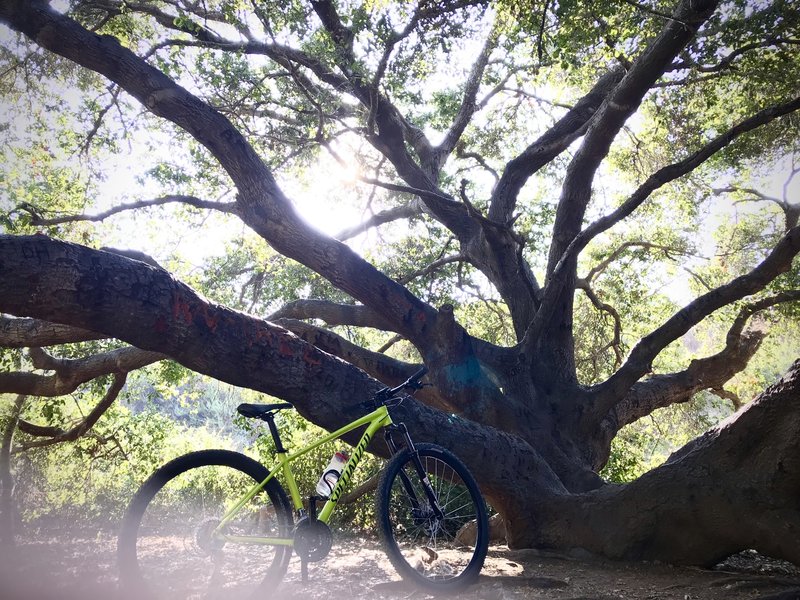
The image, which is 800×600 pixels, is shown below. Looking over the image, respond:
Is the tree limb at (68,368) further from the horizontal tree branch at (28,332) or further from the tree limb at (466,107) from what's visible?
the tree limb at (466,107)

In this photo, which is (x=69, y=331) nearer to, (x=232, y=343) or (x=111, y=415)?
(x=232, y=343)

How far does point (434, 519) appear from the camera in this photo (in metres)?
3.37

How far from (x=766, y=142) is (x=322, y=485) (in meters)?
8.75

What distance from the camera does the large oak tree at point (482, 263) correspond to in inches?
140

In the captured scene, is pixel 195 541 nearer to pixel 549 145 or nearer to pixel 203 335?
pixel 203 335

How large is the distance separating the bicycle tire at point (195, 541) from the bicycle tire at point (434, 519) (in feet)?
1.95

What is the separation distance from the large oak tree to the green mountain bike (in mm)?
689

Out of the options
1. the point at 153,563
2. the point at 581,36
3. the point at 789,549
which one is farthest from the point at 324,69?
the point at 789,549

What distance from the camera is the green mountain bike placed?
9.02 ft

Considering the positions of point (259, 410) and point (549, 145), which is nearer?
point (259, 410)

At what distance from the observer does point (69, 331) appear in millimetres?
5039

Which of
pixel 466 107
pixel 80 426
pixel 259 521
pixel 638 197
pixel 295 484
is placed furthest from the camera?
pixel 466 107

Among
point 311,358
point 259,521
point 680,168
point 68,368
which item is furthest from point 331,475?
point 68,368

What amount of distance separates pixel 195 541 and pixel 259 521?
35cm
